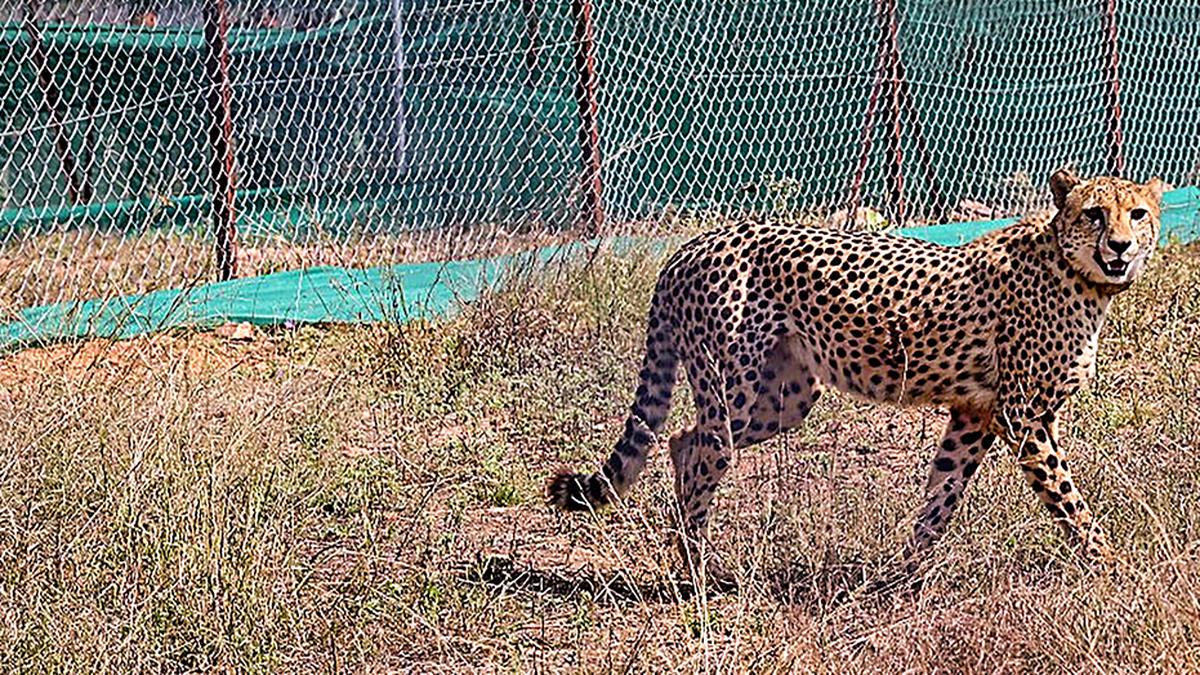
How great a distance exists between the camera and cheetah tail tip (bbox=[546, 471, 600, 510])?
4371 mm

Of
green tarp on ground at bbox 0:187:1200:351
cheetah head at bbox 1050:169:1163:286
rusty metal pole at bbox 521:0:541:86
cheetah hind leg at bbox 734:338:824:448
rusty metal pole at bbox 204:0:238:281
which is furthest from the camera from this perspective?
rusty metal pole at bbox 521:0:541:86

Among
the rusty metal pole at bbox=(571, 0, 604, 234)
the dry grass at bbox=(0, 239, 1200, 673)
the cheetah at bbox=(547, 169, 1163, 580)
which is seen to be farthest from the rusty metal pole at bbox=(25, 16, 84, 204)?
the cheetah at bbox=(547, 169, 1163, 580)

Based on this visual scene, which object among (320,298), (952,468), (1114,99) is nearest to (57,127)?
(320,298)

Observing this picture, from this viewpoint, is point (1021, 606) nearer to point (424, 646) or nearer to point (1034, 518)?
point (1034, 518)

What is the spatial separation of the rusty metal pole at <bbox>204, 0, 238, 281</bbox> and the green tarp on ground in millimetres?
193

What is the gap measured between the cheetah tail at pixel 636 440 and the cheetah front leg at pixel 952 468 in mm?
672

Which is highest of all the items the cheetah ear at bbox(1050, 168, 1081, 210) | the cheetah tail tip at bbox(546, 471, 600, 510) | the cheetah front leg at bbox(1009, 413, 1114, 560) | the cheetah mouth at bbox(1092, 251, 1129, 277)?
the cheetah ear at bbox(1050, 168, 1081, 210)

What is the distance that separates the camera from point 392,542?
461 centimetres

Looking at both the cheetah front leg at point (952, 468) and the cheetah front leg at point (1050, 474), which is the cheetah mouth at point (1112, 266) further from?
the cheetah front leg at point (952, 468)

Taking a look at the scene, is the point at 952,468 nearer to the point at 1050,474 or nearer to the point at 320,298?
the point at 1050,474

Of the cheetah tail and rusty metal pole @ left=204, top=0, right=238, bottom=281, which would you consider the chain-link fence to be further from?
the cheetah tail

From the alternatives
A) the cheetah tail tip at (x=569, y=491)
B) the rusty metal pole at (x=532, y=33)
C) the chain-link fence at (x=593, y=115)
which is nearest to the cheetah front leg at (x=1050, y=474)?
the cheetah tail tip at (x=569, y=491)

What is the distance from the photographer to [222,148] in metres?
7.35

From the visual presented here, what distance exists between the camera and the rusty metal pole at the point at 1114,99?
34.8 ft
